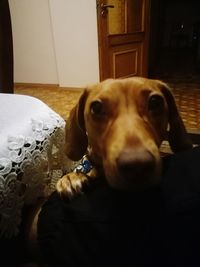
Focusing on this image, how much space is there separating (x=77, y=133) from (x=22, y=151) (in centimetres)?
26

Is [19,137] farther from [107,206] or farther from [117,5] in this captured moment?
[117,5]

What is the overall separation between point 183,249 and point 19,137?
55 centimetres

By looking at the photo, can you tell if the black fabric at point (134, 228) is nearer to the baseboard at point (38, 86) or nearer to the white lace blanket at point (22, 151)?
the white lace blanket at point (22, 151)

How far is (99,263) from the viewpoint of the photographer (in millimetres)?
510

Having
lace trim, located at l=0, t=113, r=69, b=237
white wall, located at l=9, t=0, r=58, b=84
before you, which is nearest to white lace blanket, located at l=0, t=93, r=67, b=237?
lace trim, located at l=0, t=113, r=69, b=237

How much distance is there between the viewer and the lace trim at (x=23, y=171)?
2.26ft

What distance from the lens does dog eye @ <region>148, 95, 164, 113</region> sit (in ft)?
2.69

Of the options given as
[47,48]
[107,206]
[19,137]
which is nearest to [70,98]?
[47,48]

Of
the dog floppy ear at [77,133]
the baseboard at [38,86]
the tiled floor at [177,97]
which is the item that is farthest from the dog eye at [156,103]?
the baseboard at [38,86]

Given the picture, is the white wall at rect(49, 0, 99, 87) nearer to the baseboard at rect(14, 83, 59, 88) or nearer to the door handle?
the baseboard at rect(14, 83, 59, 88)

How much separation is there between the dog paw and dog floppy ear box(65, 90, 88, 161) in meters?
0.13

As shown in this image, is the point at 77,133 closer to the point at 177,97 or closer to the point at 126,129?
the point at 126,129

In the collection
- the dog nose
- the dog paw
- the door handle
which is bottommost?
the dog paw

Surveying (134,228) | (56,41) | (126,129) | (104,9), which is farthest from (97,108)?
(56,41)
